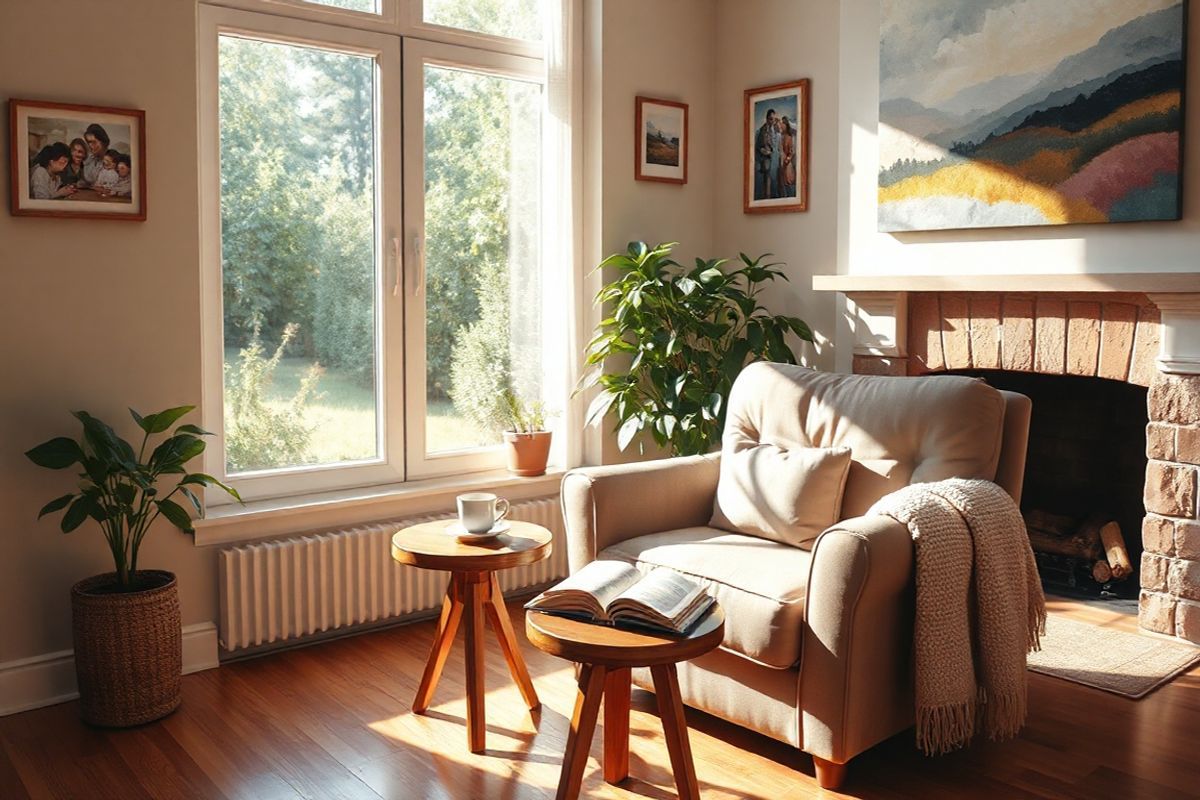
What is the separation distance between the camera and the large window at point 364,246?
3516 mm

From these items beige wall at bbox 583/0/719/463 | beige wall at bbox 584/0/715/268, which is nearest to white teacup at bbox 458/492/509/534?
beige wall at bbox 583/0/719/463

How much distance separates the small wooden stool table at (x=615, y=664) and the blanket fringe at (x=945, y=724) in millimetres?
550

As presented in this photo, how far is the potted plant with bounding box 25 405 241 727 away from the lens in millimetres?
2893

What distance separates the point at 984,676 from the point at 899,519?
1.51ft

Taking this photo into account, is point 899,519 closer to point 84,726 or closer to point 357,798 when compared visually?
point 357,798

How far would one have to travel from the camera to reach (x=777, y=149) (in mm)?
4445

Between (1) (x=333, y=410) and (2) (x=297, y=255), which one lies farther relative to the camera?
(1) (x=333, y=410)

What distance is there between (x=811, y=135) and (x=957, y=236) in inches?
30.5

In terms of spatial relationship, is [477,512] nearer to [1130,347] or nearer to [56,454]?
[56,454]

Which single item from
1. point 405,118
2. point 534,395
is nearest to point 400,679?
point 534,395

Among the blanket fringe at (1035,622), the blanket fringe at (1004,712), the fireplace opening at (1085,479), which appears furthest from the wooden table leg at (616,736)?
the fireplace opening at (1085,479)

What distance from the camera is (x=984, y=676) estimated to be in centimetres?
260

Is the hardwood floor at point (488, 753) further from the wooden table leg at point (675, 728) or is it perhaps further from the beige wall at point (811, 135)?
the beige wall at point (811, 135)

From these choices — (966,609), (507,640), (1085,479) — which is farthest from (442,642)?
(1085,479)
